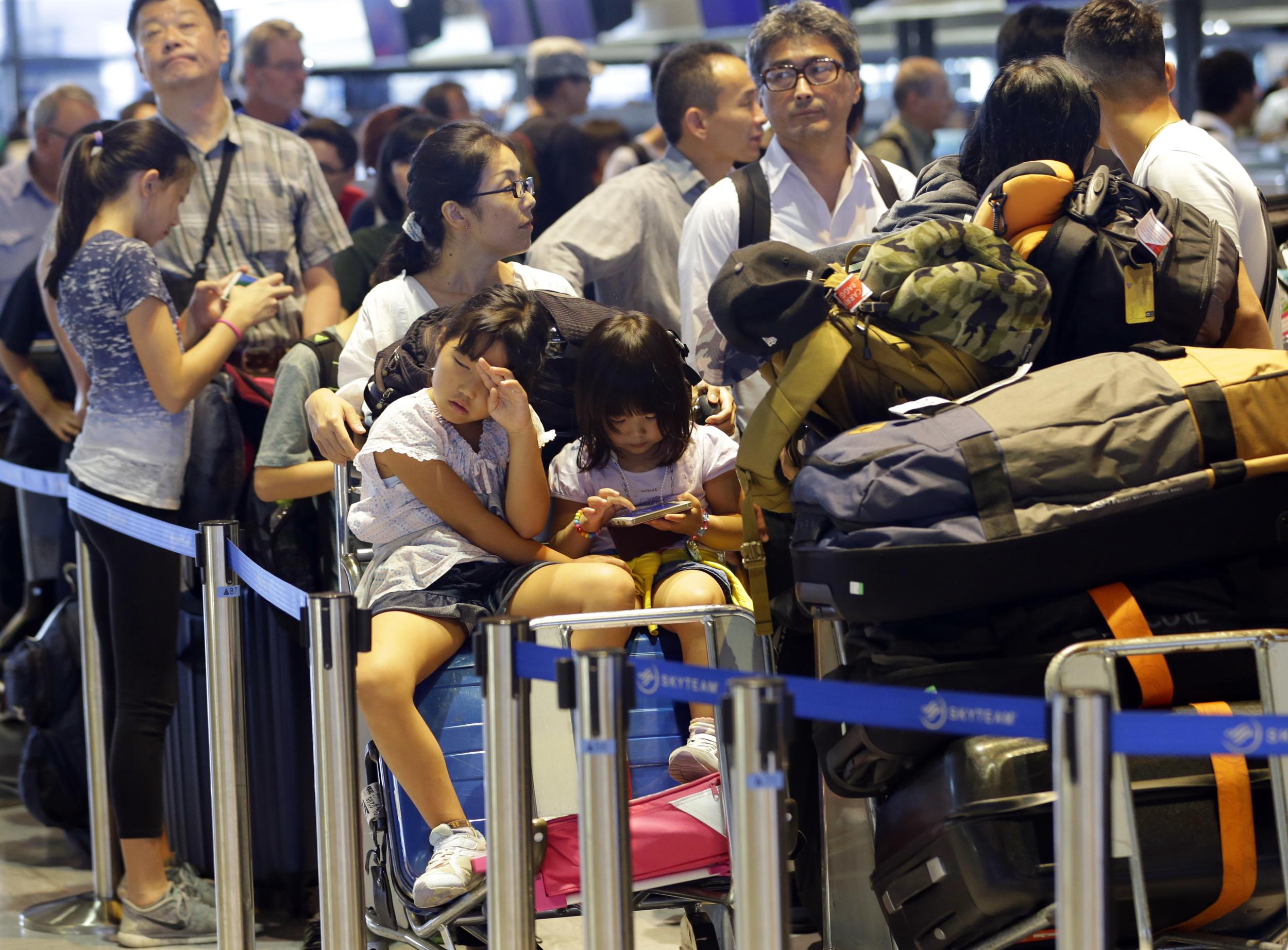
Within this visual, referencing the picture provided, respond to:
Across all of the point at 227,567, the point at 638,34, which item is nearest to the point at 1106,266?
the point at 227,567

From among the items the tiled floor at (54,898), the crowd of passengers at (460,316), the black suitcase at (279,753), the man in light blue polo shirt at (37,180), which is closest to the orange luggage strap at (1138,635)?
the crowd of passengers at (460,316)

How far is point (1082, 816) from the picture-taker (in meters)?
1.75

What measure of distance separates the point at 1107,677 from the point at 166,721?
2378mm

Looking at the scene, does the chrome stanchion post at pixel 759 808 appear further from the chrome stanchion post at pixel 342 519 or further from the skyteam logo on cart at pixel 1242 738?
the chrome stanchion post at pixel 342 519

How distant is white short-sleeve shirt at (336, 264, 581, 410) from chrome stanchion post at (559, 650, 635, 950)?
1.49 m

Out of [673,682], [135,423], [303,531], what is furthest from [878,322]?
[135,423]

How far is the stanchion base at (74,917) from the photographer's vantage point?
3.74 metres

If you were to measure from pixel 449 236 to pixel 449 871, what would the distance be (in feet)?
4.91

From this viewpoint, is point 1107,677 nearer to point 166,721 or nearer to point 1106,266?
point 1106,266

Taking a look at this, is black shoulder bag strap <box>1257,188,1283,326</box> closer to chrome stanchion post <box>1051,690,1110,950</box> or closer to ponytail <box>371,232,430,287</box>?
chrome stanchion post <box>1051,690,1110,950</box>

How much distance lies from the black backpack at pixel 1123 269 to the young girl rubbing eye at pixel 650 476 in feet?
2.28

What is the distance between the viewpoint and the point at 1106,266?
2.54 m

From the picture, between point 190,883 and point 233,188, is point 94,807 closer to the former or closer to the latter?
point 190,883

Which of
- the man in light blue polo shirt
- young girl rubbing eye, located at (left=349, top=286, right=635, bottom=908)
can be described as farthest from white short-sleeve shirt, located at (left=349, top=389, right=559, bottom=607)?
the man in light blue polo shirt
